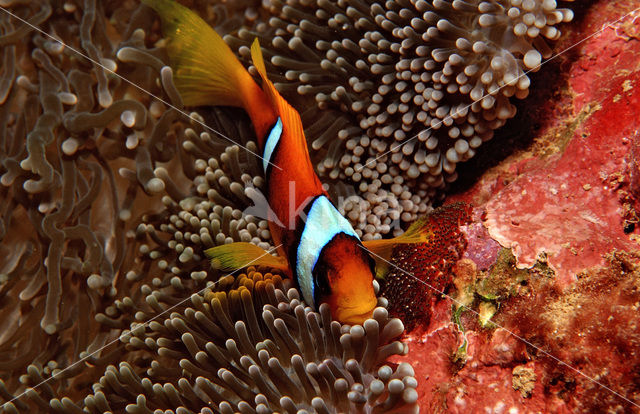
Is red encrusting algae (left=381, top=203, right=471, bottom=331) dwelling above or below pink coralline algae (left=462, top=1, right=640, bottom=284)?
below

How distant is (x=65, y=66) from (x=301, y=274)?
1406 mm

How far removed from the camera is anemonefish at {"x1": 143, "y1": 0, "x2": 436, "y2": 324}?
4.10ft

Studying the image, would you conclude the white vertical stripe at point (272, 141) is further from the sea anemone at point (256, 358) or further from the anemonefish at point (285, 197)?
the sea anemone at point (256, 358)

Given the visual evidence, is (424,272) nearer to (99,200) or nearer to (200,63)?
(200,63)

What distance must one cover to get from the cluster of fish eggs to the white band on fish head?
46 cm

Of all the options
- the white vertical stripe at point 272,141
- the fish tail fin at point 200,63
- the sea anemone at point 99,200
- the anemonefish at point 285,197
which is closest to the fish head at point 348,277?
the anemonefish at point 285,197

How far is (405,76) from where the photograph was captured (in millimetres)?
1701

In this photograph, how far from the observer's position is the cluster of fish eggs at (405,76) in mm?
1552

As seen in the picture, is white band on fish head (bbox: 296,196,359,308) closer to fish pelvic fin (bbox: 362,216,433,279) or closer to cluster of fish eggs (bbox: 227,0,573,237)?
fish pelvic fin (bbox: 362,216,433,279)

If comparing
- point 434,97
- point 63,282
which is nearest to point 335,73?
point 434,97

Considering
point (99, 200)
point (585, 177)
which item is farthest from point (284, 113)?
point (585, 177)

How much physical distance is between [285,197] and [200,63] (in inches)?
30.5

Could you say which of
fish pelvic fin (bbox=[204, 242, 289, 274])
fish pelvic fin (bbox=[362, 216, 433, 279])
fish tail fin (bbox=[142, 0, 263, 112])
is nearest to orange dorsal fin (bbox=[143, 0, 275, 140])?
fish tail fin (bbox=[142, 0, 263, 112])

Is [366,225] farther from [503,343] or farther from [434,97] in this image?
[503,343]
